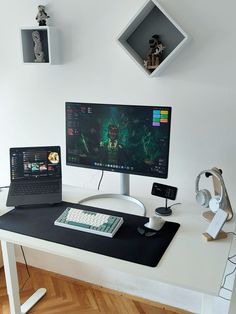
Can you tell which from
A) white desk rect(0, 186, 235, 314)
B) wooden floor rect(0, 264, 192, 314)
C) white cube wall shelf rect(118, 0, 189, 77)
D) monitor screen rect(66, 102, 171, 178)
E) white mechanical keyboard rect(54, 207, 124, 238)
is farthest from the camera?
wooden floor rect(0, 264, 192, 314)

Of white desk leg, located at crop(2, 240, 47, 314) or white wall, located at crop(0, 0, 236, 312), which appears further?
white desk leg, located at crop(2, 240, 47, 314)

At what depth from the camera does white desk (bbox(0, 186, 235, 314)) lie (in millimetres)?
1231

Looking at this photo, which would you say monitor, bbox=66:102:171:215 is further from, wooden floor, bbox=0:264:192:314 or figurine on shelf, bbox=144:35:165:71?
→ wooden floor, bbox=0:264:192:314

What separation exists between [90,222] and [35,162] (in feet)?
1.73

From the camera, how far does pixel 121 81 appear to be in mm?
1951

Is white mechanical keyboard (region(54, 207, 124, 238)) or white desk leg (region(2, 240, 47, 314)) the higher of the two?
white mechanical keyboard (region(54, 207, 124, 238))

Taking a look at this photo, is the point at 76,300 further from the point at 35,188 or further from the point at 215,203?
the point at 215,203

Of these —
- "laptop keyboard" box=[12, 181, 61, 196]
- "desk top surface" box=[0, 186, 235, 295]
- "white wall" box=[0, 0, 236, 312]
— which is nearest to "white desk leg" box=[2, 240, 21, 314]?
"laptop keyboard" box=[12, 181, 61, 196]

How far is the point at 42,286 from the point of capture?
241 cm

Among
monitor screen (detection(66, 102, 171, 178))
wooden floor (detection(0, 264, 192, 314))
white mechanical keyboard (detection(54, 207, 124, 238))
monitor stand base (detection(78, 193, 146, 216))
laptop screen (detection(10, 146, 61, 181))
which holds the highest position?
monitor screen (detection(66, 102, 171, 178))

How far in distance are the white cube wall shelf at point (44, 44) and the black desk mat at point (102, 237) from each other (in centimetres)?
93

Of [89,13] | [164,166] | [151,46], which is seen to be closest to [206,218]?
[164,166]

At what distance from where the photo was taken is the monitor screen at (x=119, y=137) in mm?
1638

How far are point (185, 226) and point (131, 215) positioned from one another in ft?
0.90
